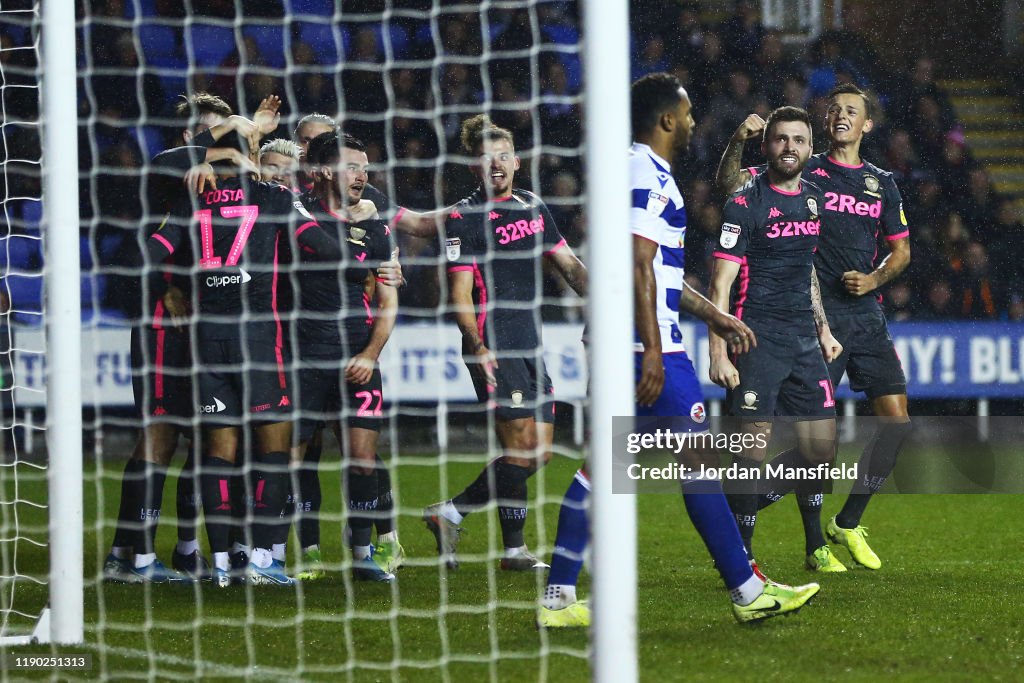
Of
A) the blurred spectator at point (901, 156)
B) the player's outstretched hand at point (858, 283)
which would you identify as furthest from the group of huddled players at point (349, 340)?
the blurred spectator at point (901, 156)

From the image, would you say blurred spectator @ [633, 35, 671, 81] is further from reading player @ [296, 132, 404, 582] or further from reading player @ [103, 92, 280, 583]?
reading player @ [103, 92, 280, 583]

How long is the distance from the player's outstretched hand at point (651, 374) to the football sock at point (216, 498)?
6.35ft

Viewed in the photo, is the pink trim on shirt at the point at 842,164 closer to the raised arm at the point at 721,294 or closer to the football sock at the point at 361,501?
the raised arm at the point at 721,294

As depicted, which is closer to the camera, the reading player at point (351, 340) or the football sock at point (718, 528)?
the football sock at point (718, 528)

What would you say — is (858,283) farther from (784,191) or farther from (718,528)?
(718,528)

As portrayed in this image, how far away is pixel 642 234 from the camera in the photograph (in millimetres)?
3977

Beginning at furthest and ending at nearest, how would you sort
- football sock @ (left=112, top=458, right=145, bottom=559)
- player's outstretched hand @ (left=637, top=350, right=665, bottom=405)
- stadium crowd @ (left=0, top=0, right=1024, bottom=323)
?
stadium crowd @ (left=0, top=0, right=1024, bottom=323) < football sock @ (left=112, top=458, right=145, bottom=559) < player's outstretched hand @ (left=637, top=350, right=665, bottom=405)

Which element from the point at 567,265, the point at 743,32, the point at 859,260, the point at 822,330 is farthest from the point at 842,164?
the point at 743,32

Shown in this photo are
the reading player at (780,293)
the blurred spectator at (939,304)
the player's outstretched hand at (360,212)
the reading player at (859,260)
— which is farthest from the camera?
the blurred spectator at (939,304)

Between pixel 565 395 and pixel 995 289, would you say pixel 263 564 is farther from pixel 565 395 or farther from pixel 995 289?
pixel 995 289

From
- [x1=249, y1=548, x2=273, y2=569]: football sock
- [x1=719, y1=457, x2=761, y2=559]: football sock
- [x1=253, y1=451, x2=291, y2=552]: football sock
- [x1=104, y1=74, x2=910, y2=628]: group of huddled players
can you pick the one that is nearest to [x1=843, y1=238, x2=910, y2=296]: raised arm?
[x1=104, y1=74, x2=910, y2=628]: group of huddled players

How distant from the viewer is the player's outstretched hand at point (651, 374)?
388 cm

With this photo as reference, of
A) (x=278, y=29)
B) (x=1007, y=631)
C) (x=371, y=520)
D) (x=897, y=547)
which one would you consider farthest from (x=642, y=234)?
(x=278, y=29)

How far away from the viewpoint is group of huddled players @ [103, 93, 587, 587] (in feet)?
16.9
